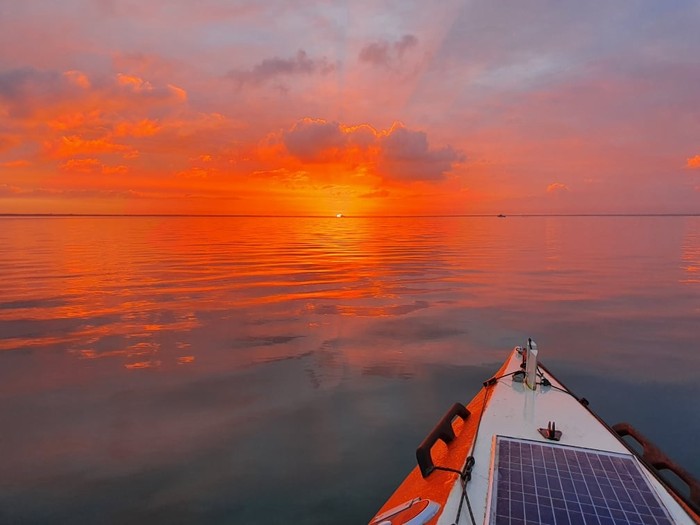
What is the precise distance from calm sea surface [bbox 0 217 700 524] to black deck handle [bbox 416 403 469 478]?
1127 millimetres

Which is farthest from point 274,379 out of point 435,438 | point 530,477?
point 530,477

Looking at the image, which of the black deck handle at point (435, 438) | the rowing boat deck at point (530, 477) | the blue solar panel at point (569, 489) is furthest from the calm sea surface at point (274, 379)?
the blue solar panel at point (569, 489)

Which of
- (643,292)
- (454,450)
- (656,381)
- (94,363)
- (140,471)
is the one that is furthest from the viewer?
(643,292)

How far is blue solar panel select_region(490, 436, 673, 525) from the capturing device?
123 inches

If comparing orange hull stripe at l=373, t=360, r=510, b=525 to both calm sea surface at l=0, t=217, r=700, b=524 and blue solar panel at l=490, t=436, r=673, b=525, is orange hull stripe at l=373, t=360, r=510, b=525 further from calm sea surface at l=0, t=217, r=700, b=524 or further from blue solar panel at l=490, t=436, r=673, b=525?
calm sea surface at l=0, t=217, r=700, b=524

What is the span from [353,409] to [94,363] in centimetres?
558

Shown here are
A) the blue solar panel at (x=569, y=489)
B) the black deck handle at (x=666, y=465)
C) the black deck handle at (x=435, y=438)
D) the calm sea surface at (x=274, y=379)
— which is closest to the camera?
the blue solar panel at (x=569, y=489)

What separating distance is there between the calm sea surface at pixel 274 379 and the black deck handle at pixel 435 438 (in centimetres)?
113

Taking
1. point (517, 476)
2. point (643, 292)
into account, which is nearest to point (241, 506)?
point (517, 476)

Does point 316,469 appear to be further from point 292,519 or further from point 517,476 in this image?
point 517,476

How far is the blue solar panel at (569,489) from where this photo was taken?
10.2ft

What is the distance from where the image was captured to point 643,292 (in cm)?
1667

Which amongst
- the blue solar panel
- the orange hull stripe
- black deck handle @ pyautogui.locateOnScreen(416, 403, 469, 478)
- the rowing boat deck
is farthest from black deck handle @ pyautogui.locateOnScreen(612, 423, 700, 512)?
black deck handle @ pyautogui.locateOnScreen(416, 403, 469, 478)

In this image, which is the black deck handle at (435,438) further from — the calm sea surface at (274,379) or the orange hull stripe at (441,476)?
the calm sea surface at (274,379)
